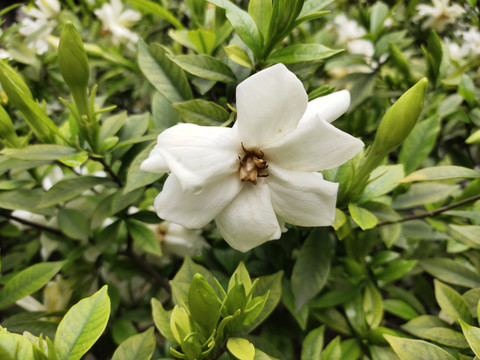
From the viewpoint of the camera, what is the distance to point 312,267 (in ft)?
2.44

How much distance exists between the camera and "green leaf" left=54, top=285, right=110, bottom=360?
0.49 meters

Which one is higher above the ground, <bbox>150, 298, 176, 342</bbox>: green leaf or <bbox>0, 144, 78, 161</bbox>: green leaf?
<bbox>0, 144, 78, 161</bbox>: green leaf

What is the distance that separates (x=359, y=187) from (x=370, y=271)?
13.4 inches

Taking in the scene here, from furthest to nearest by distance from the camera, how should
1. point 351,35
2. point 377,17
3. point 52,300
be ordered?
point 351,35 < point 377,17 < point 52,300

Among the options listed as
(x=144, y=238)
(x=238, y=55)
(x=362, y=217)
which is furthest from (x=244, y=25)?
(x=144, y=238)

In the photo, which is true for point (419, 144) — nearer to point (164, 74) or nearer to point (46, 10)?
point (164, 74)

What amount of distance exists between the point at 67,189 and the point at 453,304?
79 cm

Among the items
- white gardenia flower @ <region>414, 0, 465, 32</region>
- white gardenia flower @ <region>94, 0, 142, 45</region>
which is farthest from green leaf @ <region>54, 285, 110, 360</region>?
white gardenia flower @ <region>414, 0, 465, 32</region>

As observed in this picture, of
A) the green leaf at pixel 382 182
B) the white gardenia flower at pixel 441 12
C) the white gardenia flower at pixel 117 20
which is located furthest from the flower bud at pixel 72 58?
the white gardenia flower at pixel 441 12

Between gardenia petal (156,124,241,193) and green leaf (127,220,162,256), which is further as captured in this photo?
green leaf (127,220,162,256)

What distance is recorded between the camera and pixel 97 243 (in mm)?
866

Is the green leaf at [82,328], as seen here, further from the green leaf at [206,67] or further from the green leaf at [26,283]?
the green leaf at [206,67]

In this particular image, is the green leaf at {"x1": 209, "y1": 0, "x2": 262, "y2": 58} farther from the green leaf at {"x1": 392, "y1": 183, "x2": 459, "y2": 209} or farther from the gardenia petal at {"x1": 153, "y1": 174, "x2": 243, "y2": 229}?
the green leaf at {"x1": 392, "y1": 183, "x2": 459, "y2": 209}

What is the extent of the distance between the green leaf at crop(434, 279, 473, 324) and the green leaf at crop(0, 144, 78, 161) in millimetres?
769
